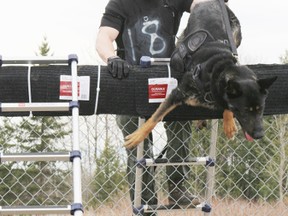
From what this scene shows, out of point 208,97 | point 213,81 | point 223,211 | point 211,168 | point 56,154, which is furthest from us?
point 223,211

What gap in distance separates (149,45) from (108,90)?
0.75m

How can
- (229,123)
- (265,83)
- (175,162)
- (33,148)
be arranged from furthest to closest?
(33,148) → (175,162) → (229,123) → (265,83)

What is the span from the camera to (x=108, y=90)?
13.4ft

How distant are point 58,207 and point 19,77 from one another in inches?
45.8

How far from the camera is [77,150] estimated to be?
343 cm

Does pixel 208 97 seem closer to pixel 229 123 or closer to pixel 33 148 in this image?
pixel 229 123

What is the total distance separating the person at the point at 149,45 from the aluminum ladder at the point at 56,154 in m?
0.64

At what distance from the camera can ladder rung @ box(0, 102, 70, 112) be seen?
12.2ft

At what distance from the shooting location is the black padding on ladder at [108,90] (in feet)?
13.1

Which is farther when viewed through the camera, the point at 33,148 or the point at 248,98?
the point at 33,148

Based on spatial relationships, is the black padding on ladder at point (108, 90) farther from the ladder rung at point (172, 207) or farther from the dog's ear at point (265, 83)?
the ladder rung at point (172, 207)

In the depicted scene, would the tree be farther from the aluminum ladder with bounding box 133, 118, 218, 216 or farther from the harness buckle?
the harness buckle

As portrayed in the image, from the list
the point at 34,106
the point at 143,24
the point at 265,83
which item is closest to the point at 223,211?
the point at 143,24

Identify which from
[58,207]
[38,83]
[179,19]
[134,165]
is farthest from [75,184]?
[179,19]
